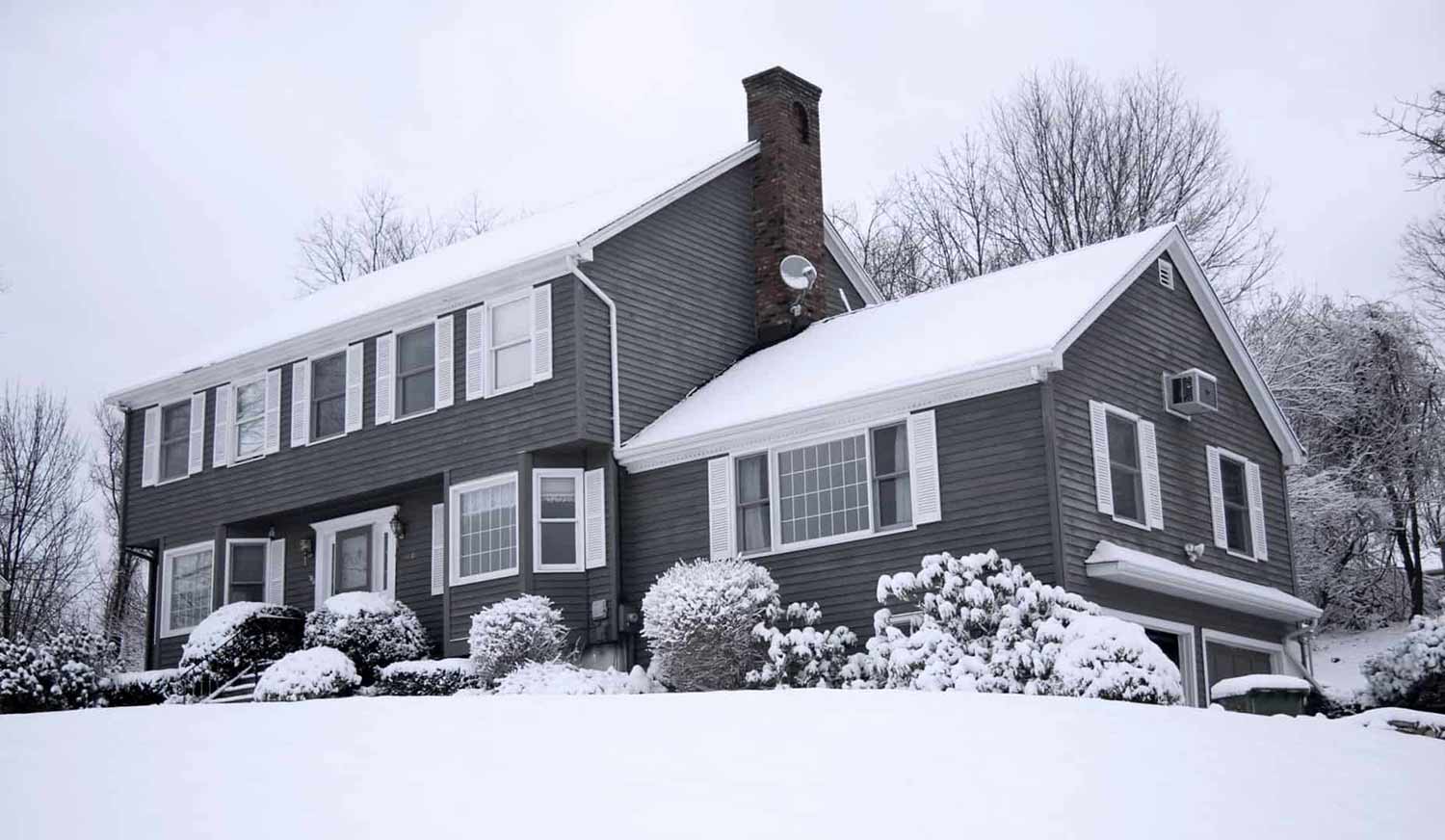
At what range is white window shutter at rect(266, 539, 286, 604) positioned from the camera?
27016 mm

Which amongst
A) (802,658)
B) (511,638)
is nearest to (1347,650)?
(802,658)

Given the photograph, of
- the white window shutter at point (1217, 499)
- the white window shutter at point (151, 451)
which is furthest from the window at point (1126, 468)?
the white window shutter at point (151, 451)

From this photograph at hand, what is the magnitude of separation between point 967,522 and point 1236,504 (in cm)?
594

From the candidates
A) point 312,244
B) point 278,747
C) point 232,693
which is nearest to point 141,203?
point 312,244

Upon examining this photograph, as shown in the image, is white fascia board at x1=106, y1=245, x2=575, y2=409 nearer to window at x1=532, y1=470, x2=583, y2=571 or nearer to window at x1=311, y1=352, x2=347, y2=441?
window at x1=311, y1=352, x2=347, y2=441

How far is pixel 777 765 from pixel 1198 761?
3.29 m

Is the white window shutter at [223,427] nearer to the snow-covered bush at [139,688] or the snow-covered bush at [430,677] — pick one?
the snow-covered bush at [139,688]

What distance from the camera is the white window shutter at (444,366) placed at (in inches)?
945

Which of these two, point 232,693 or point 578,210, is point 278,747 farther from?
point 578,210

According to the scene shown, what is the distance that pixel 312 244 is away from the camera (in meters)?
49.1

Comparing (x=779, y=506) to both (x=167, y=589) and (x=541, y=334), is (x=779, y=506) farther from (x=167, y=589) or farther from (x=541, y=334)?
(x=167, y=589)

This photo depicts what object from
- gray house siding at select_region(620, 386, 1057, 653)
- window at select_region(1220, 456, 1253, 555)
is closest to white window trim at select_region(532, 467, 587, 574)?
gray house siding at select_region(620, 386, 1057, 653)

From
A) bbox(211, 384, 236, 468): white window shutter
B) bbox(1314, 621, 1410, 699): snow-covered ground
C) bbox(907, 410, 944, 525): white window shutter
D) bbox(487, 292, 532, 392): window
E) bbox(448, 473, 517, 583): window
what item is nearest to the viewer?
bbox(907, 410, 944, 525): white window shutter

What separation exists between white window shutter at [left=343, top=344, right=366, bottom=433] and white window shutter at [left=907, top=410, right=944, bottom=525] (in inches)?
378
